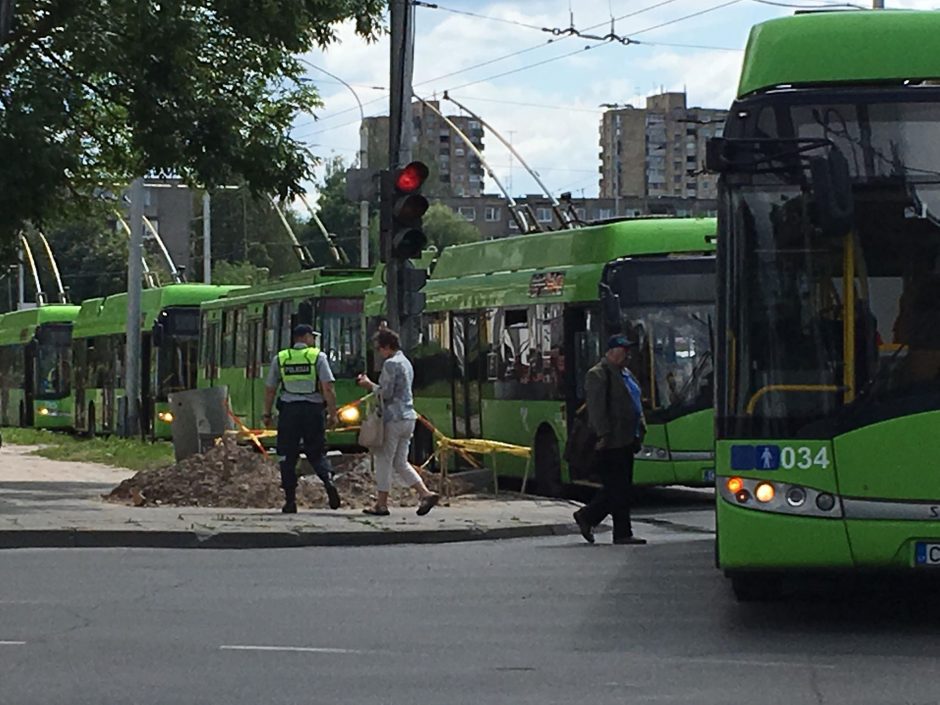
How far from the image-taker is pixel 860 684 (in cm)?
920

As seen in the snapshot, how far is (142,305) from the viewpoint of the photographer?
148 ft

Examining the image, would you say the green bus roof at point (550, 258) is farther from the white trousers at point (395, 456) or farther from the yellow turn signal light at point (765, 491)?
the yellow turn signal light at point (765, 491)

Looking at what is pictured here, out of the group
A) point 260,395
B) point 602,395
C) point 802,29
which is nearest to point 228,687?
point 802,29

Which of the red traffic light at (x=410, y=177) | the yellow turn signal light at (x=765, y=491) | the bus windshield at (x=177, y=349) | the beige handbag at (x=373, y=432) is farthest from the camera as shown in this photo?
the bus windshield at (x=177, y=349)

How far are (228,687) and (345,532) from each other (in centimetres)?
821

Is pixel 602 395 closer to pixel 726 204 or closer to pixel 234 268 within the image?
pixel 726 204

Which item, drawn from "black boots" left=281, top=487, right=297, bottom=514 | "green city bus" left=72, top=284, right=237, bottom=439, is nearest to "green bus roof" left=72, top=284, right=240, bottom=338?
"green city bus" left=72, top=284, right=237, bottom=439

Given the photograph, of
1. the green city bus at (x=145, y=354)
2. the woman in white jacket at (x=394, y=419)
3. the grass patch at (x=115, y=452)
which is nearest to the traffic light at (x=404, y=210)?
the woman in white jacket at (x=394, y=419)

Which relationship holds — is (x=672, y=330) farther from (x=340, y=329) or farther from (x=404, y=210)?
(x=340, y=329)

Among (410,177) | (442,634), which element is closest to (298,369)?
(410,177)

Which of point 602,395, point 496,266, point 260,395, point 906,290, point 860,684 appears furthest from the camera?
point 260,395

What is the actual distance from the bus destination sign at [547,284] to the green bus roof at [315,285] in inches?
347

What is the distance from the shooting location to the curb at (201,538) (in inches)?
664

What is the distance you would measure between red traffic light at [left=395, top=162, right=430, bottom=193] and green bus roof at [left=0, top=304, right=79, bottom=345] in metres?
32.9
